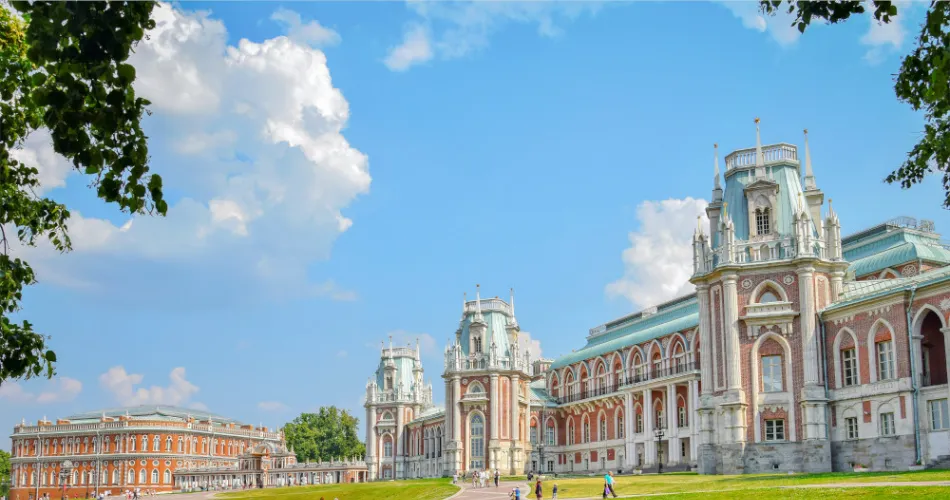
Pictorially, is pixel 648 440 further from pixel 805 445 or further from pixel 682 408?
pixel 805 445

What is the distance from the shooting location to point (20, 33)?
68.0 ft

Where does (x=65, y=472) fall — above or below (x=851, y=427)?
below

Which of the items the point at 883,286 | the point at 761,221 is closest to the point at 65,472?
the point at 761,221

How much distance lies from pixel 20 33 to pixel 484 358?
70.2 m

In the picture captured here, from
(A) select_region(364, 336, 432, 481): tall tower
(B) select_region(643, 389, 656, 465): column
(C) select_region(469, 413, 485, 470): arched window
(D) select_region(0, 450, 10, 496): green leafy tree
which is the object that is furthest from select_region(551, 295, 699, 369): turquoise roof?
(D) select_region(0, 450, 10, 496): green leafy tree

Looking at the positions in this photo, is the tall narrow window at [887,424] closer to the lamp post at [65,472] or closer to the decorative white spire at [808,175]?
the decorative white spire at [808,175]

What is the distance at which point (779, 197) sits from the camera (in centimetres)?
5381

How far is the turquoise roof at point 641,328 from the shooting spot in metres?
80.8

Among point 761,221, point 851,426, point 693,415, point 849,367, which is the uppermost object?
point 761,221

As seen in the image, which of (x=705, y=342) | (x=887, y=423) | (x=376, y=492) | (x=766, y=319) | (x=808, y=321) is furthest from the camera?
(x=376, y=492)

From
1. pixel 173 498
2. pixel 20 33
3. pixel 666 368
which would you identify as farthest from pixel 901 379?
pixel 173 498

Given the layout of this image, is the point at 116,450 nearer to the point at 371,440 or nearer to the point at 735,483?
the point at 371,440

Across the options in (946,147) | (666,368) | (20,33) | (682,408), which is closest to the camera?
(946,147)

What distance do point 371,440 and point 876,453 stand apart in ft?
234
